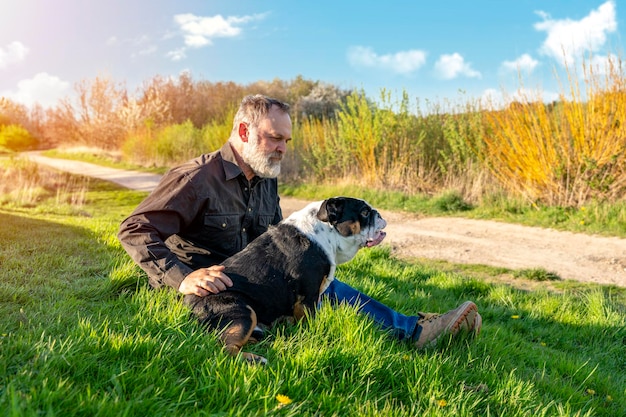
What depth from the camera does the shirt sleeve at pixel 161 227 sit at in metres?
3.32

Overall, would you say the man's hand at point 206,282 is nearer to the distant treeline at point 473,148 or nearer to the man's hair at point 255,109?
the man's hair at point 255,109

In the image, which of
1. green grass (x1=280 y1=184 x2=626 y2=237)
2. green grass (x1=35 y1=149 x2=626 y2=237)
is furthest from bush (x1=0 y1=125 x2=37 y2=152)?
green grass (x1=280 y1=184 x2=626 y2=237)

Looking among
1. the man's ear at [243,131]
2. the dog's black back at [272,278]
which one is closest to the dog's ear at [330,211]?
the dog's black back at [272,278]

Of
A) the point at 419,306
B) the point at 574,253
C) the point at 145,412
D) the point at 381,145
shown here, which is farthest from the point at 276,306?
the point at 381,145

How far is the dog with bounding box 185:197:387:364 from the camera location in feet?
9.73

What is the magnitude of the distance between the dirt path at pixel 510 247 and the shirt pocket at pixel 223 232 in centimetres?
432

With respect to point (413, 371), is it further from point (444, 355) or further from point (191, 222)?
point (191, 222)

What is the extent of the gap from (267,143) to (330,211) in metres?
0.83

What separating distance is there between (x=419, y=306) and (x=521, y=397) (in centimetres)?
191

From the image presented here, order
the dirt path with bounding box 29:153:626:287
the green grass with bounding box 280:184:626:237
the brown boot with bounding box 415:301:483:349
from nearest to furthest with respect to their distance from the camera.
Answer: the brown boot with bounding box 415:301:483:349 → the dirt path with bounding box 29:153:626:287 → the green grass with bounding box 280:184:626:237

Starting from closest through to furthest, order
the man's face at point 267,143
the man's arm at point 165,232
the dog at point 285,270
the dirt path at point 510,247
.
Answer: the dog at point 285,270 → the man's arm at point 165,232 → the man's face at point 267,143 → the dirt path at point 510,247

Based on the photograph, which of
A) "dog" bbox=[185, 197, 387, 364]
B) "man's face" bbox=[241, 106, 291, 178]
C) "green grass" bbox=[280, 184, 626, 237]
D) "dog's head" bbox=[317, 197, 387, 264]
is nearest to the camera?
"dog" bbox=[185, 197, 387, 364]

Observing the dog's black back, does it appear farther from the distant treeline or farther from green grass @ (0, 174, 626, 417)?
the distant treeline

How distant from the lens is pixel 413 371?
2748 millimetres
